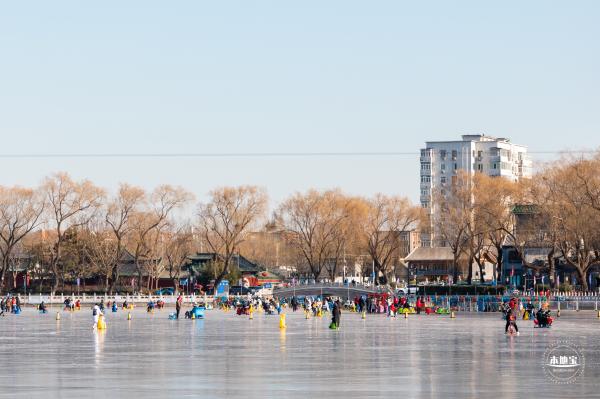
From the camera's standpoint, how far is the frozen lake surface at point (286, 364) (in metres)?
26.9

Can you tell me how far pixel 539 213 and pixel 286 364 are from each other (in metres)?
96.1

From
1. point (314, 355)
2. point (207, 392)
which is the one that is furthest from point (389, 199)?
point (207, 392)

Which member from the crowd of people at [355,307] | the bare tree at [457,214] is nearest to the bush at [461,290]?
the bare tree at [457,214]

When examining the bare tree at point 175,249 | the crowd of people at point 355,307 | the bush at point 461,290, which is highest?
the bare tree at point 175,249

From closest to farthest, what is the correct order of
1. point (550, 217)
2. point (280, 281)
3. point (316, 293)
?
point (550, 217), point (316, 293), point (280, 281)

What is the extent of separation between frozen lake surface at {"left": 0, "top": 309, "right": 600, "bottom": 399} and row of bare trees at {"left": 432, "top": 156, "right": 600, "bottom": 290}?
59.3 m

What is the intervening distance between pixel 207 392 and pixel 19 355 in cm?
1544

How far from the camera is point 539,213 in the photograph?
127500 mm

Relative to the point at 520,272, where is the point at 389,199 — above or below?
above

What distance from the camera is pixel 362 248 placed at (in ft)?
554

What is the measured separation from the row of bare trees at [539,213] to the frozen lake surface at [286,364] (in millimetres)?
59301

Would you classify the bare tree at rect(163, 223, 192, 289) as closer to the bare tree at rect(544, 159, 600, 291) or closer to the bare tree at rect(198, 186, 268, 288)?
the bare tree at rect(198, 186, 268, 288)

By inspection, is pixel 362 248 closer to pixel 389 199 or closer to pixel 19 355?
pixel 389 199

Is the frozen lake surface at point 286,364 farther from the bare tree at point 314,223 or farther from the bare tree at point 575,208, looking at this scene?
the bare tree at point 314,223
